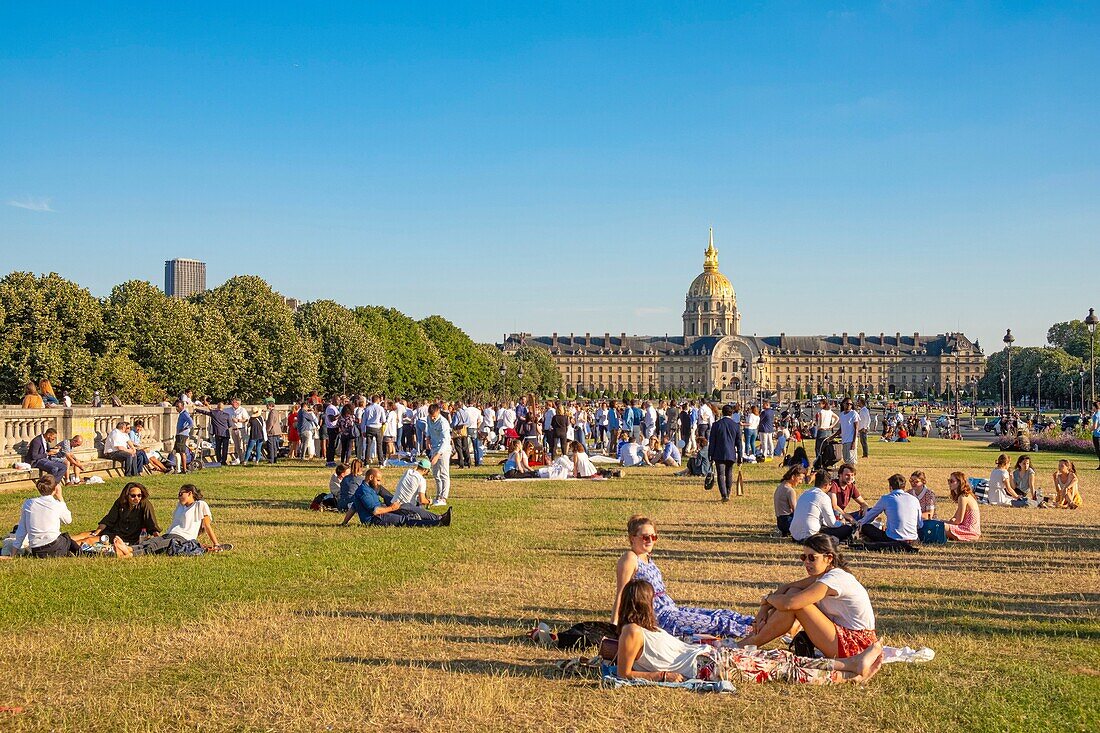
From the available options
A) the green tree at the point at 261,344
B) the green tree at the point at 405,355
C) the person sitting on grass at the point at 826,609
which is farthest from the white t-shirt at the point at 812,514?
the green tree at the point at 405,355

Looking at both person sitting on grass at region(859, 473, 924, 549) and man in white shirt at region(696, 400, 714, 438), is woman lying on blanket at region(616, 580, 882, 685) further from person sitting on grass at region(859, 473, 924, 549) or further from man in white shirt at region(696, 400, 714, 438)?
man in white shirt at region(696, 400, 714, 438)

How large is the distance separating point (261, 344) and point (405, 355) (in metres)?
26.4

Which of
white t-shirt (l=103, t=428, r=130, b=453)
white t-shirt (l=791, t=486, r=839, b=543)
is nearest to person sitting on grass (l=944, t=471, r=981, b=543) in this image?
white t-shirt (l=791, t=486, r=839, b=543)

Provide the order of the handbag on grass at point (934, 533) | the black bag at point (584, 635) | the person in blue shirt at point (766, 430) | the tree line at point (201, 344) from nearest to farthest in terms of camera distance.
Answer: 1. the black bag at point (584, 635)
2. the handbag on grass at point (934, 533)
3. the person in blue shirt at point (766, 430)
4. the tree line at point (201, 344)

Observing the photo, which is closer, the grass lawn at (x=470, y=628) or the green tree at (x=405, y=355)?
the grass lawn at (x=470, y=628)

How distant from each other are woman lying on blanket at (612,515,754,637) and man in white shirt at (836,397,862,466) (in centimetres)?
1692

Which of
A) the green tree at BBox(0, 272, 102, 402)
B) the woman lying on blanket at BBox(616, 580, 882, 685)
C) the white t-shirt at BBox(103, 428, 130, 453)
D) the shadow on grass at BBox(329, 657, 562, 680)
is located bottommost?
the shadow on grass at BBox(329, 657, 562, 680)

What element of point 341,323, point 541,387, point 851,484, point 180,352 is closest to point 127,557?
point 851,484

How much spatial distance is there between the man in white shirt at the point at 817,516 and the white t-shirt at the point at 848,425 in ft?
39.7

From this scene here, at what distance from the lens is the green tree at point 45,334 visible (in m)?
47.3

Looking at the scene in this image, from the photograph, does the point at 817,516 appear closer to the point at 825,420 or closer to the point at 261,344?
the point at 825,420

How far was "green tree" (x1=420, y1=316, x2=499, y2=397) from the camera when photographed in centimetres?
10606

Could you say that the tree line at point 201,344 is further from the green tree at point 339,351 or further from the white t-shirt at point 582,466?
the white t-shirt at point 582,466

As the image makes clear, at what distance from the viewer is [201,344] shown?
5612 centimetres
